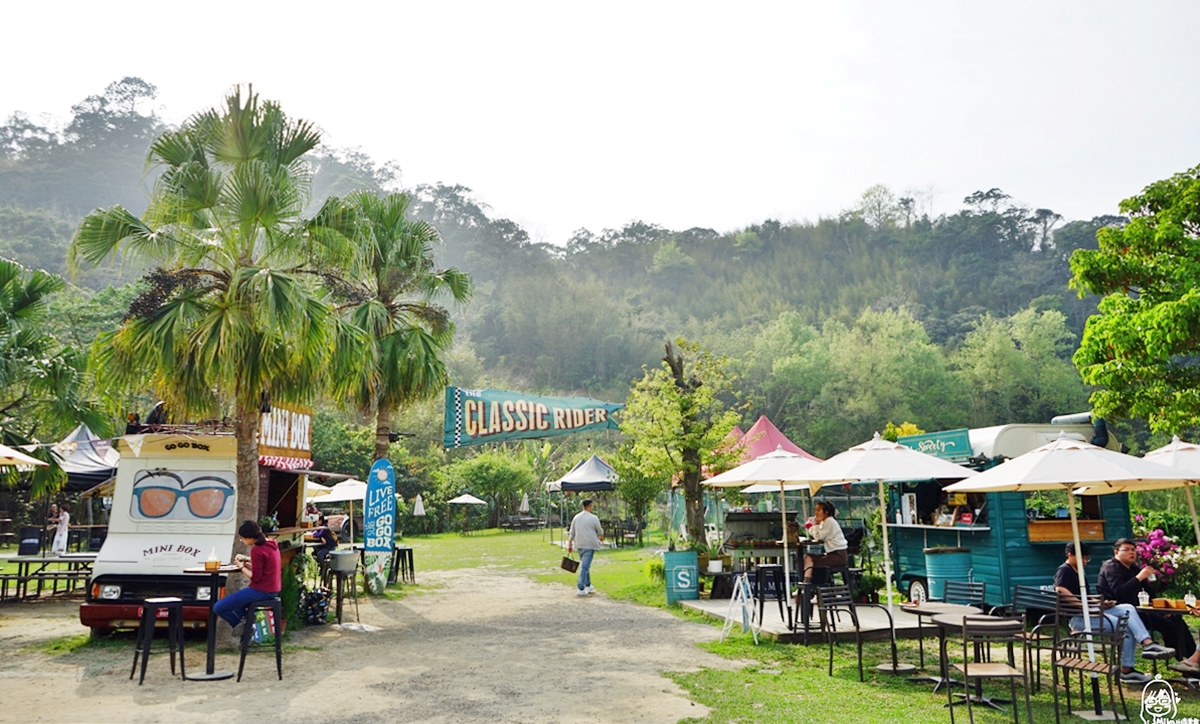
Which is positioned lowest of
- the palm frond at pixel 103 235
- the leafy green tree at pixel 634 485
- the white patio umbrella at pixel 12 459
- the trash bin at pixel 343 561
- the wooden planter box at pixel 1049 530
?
the trash bin at pixel 343 561

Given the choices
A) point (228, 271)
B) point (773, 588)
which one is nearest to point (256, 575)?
point (228, 271)

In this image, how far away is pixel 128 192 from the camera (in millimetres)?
108500

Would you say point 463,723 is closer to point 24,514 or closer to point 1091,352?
point 1091,352

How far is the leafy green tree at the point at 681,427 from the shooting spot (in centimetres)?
1470

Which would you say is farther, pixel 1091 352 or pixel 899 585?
pixel 899 585

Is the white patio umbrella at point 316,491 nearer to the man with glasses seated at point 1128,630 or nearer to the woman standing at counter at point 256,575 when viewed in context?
the woman standing at counter at point 256,575

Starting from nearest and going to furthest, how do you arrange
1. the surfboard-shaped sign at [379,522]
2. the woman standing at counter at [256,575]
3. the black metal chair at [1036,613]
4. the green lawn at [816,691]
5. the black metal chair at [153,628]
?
the green lawn at [816,691] < the black metal chair at [1036,613] < the black metal chair at [153,628] < the woman standing at counter at [256,575] < the surfboard-shaped sign at [379,522]

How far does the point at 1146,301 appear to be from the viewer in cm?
1178

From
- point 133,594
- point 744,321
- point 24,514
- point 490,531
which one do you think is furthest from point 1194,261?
point 744,321

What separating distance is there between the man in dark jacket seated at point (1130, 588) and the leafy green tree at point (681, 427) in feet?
24.4

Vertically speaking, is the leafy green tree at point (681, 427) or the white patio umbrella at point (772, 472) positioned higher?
the leafy green tree at point (681, 427)

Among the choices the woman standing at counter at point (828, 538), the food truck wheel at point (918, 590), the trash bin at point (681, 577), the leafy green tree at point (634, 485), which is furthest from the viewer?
the leafy green tree at point (634, 485)

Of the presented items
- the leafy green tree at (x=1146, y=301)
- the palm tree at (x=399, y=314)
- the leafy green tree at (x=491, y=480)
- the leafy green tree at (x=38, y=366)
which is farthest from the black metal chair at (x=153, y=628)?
the leafy green tree at (x=491, y=480)

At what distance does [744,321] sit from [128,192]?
263 ft
